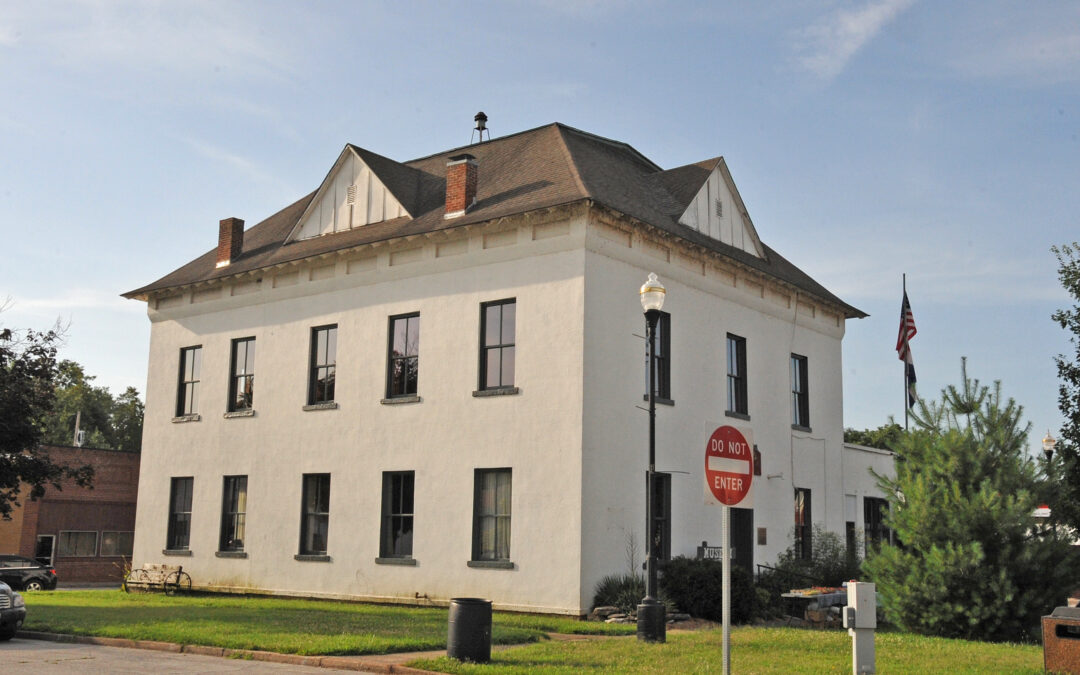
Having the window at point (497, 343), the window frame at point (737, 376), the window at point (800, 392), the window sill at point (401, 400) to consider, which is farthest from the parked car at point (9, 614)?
the window at point (800, 392)

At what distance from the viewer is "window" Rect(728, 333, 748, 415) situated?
84.3 ft

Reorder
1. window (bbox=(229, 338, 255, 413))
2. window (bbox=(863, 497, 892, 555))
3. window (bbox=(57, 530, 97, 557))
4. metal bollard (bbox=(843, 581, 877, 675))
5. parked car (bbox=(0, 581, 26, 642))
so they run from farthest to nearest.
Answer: window (bbox=(57, 530, 97, 557)) → window (bbox=(863, 497, 892, 555)) → window (bbox=(229, 338, 255, 413)) → parked car (bbox=(0, 581, 26, 642)) → metal bollard (bbox=(843, 581, 877, 675))

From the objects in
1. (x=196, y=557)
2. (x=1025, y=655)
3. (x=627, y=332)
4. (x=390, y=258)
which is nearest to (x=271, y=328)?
(x=390, y=258)

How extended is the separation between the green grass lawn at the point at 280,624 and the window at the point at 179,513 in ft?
15.2

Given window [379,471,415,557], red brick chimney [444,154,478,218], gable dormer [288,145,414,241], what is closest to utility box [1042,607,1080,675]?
window [379,471,415,557]

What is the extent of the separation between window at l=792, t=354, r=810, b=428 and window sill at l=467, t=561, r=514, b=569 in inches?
399

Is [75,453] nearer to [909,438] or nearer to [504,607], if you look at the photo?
[504,607]

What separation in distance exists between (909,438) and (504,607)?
8710 millimetres

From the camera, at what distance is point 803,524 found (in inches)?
1085

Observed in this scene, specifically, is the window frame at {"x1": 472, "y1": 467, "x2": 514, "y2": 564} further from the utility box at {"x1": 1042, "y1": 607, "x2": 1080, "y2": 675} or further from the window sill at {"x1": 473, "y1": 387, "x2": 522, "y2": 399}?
the utility box at {"x1": 1042, "y1": 607, "x2": 1080, "y2": 675}

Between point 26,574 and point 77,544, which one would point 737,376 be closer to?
point 26,574

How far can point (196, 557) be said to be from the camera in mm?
28078

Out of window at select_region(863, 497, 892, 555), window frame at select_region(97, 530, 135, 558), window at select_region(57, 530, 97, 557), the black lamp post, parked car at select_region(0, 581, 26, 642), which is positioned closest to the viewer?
the black lamp post

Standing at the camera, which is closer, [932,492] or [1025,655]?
[1025,655]
